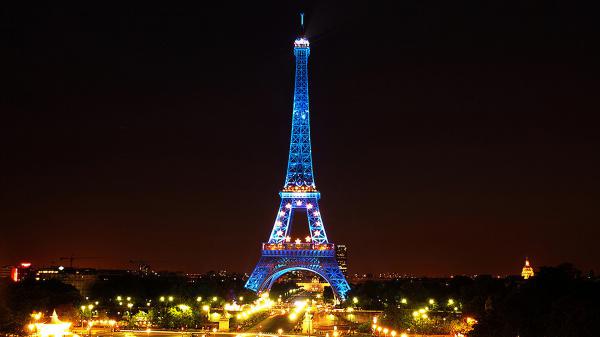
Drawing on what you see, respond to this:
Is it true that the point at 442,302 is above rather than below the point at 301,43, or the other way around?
below

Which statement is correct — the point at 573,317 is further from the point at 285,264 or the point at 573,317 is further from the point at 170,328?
the point at 285,264

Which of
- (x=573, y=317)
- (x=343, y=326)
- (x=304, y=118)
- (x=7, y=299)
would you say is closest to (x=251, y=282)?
(x=304, y=118)

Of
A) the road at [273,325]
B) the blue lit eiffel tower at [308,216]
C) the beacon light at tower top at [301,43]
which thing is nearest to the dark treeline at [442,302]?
the blue lit eiffel tower at [308,216]

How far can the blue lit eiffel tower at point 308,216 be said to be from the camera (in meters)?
127

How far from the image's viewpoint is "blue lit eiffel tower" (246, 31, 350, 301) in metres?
127

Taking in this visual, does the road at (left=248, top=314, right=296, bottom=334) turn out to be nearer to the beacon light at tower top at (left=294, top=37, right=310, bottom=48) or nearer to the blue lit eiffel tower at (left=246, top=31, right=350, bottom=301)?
the blue lit eiffel tower at (left=246, top=31, right=350, bottom=301)

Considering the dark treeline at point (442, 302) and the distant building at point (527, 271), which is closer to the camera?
the dark treeline at point (442, 302)

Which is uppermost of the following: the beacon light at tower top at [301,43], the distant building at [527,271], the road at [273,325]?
the beacon light at tower top at [301,43]

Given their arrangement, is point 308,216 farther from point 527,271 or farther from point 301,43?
point 527,271

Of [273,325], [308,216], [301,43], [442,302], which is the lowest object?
[273,325]

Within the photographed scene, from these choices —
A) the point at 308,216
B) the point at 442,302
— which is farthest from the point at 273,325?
the point at 308,216

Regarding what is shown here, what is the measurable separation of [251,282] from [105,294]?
24.3 m

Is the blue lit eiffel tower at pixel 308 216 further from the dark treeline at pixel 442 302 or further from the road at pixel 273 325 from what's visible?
the road at pixel 273 325

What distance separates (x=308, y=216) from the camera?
12912 cm
